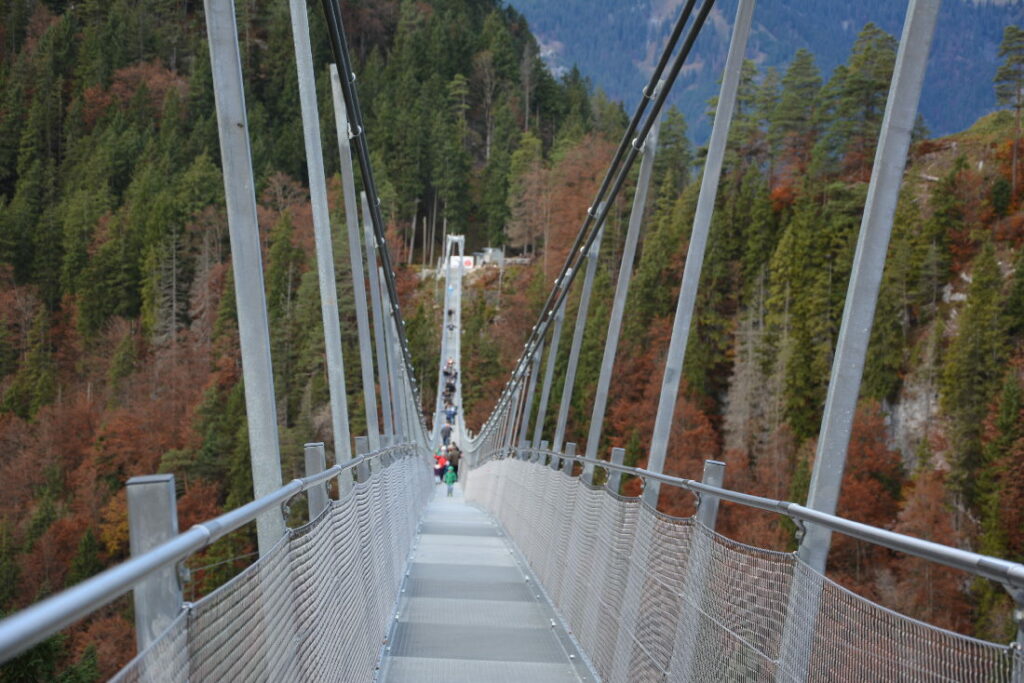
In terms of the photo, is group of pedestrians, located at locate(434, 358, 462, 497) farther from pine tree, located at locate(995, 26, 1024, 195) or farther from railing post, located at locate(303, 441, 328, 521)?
pine tree, located at locate(995, 26, 1024, 195)

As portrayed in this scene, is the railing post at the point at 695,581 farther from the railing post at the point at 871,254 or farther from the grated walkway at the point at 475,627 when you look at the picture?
the grated walkway at the point at 475,627

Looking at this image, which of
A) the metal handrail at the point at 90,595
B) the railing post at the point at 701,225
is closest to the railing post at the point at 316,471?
the metal handrail at the point at 90,595

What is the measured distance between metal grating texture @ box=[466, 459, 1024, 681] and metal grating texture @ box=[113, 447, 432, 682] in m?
0.96

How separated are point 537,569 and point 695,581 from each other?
15.8 feet

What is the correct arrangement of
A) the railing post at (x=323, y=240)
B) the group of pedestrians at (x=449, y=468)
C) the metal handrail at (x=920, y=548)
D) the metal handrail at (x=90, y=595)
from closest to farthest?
the metal handrail at (x=90, y=595) < the metal handrail at (x=920, y=548) < the railing post at (x=323, y=240) < the group of pedestrians at (x=449, y=468)

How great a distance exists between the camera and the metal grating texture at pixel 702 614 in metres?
1.88

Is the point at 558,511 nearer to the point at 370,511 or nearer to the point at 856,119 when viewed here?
the point at 370,511

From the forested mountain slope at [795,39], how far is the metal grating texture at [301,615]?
4.75 meters

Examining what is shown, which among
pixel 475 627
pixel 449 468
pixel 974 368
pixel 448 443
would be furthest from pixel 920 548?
pixel 974 368

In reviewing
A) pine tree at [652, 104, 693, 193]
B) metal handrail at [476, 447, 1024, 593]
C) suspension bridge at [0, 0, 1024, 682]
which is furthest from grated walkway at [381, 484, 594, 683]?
pine tree at [652, 104, 693, 193]

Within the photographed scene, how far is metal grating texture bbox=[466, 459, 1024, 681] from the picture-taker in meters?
1.88

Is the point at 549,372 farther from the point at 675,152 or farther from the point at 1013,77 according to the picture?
the point at 675,152

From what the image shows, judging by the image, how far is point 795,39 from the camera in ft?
276

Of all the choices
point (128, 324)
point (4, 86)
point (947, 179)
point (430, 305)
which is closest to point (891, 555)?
point (947, 179)
